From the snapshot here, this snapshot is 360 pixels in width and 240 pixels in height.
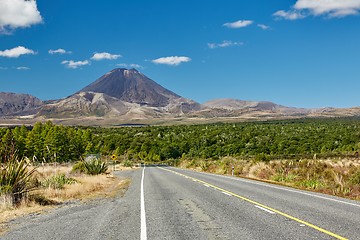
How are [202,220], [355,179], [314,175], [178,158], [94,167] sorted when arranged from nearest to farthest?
[202,220] → [355,179] → [314,175] → [94,167] → [178,158]

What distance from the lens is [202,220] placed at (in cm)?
1060

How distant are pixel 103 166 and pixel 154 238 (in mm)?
29824

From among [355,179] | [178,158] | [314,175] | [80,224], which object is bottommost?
[178,158]

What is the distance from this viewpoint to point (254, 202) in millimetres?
14281

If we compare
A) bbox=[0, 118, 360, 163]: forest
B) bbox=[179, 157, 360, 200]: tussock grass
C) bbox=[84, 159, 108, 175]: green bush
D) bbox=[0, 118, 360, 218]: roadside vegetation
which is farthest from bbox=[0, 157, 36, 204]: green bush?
bbox=[0, 118, 360, 163]: forest

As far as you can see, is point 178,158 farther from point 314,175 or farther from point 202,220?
point 202,220

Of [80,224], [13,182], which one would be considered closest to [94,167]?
[13,182]

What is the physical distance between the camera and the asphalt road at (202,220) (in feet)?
29.1

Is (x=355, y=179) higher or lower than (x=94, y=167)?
higher

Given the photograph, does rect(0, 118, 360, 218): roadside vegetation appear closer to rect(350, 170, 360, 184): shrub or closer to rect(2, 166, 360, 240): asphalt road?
rect(350, 170, 360, 184): shrub

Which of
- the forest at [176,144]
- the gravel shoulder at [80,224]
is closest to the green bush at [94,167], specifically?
the gravel shoulder at [80,224]

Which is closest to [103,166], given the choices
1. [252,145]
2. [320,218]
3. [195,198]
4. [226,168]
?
[226,168]

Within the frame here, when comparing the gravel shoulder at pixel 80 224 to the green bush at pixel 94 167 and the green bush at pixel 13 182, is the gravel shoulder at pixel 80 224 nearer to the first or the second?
the green bush at pixel 13 182

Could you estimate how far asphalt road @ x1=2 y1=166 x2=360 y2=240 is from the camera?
8.86 metres
